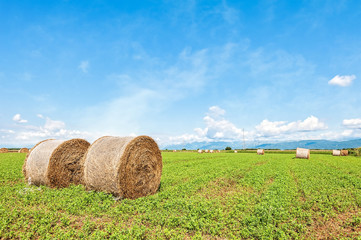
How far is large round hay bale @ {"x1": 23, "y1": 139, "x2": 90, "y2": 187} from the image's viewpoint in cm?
1097

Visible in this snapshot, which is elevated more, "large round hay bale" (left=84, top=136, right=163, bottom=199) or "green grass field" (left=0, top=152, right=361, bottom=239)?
"large round hay bale" (left=84, top=136, right=163, bottom=199)

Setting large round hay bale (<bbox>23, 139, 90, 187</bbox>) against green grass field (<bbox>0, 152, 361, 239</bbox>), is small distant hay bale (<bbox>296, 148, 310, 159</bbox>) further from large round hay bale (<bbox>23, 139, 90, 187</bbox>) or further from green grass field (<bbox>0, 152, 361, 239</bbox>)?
large round hay bale (<bbox>23, 139, 90, 187</bbox>)

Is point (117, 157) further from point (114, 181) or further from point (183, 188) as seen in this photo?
point (183, 188)

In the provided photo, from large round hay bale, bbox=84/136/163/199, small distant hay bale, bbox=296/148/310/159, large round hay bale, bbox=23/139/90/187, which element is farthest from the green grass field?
small distant hay bale, bbox=296/148/310/159

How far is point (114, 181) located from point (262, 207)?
5918mm

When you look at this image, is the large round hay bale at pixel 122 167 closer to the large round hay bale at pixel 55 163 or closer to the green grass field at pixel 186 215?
the green grass field at pixel 186 215

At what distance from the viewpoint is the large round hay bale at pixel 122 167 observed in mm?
9133

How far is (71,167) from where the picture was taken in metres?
11.8

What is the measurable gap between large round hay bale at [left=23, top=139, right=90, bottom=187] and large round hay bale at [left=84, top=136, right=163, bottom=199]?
206cm

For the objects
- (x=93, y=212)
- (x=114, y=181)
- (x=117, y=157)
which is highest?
(x=117, y=157)

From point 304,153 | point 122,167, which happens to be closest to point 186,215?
point 122,167

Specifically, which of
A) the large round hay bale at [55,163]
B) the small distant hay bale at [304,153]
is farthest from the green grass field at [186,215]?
the small distant hay bale at [304,153]

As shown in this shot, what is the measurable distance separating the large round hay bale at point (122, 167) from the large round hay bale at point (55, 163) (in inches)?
81.3

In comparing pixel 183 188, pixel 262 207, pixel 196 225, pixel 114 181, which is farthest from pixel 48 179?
pixel 262 207
